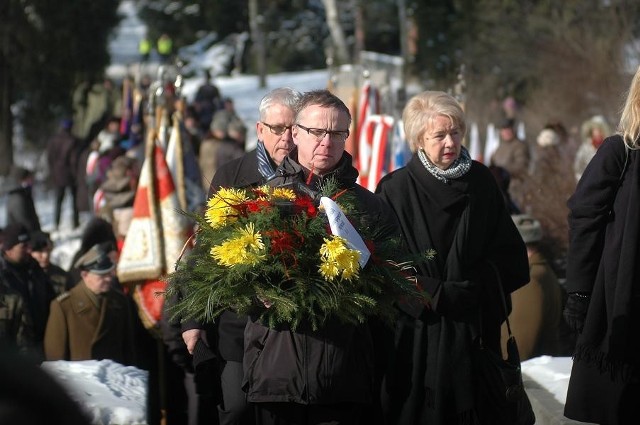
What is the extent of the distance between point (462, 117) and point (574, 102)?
21.5m

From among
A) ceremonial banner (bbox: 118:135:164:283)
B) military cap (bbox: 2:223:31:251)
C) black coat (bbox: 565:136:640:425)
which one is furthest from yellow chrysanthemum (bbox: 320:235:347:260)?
military cap (bbox: 2:223:31:251)

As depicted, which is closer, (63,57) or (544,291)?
(544,291)

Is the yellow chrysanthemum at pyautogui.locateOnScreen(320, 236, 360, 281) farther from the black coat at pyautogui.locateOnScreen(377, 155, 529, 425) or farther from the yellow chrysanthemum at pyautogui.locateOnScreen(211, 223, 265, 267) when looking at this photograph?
the black coat at pyautogui.locateOnScreen(377, 155, 529, 425)

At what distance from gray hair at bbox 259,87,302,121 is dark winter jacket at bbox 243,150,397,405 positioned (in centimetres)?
154

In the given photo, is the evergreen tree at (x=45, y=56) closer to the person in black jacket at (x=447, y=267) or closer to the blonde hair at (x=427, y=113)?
the blonde hair at (x=427, y=113)

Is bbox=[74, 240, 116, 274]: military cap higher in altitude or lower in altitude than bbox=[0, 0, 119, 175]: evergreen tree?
lower

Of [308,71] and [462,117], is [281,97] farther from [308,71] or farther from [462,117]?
[308,71]

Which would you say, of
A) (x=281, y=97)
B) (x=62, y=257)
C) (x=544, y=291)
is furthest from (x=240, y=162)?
(x=62, y=257)

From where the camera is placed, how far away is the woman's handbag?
6.12 meters

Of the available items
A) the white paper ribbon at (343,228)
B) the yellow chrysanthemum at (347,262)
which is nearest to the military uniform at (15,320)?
the white paper ribbon at (343,228)

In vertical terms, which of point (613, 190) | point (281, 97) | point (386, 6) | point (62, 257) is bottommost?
point (62, 257)

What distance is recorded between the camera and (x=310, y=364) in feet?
15.8

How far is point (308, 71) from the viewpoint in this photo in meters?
51.4

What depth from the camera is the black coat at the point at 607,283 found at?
5.41 meters
